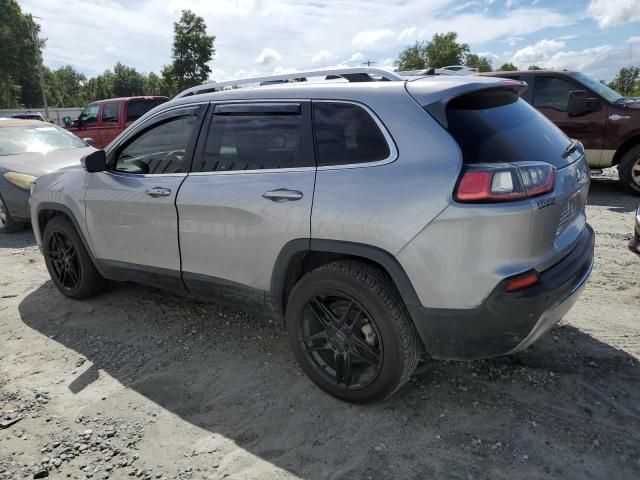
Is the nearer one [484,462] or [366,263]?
[484,462]

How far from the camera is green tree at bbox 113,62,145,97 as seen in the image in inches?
3302

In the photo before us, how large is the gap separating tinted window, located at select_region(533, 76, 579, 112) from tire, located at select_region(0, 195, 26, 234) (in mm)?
8267

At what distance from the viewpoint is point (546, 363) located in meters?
3.17

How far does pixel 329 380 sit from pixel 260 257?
2.74 feet

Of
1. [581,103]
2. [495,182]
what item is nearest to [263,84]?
[495,182]

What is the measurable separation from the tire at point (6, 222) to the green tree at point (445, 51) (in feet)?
139

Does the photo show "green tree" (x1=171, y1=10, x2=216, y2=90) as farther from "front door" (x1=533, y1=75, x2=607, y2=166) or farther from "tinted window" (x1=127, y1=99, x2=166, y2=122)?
"front door" (x1=533, y1=75, x2=607, y2=166)

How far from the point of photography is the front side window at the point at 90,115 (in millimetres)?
13445

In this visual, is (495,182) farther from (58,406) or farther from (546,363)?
(58,406)

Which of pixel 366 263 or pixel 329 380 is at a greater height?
pixel 366 263

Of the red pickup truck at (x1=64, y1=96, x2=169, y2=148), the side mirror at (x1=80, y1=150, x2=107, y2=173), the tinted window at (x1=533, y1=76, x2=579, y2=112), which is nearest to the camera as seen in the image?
the side mirror at (x1=80, y1=150, x2=107, y2=173)

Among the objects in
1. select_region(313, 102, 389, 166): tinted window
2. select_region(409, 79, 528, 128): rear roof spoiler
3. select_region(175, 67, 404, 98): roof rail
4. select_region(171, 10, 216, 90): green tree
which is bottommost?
select_region(313, 102, 389, 166): tinted window

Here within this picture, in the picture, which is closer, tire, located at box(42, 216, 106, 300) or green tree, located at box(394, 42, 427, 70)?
tire, located at box(42, 216, 106, 300)

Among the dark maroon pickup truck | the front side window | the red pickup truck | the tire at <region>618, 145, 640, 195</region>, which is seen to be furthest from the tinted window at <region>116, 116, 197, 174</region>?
the front side window
